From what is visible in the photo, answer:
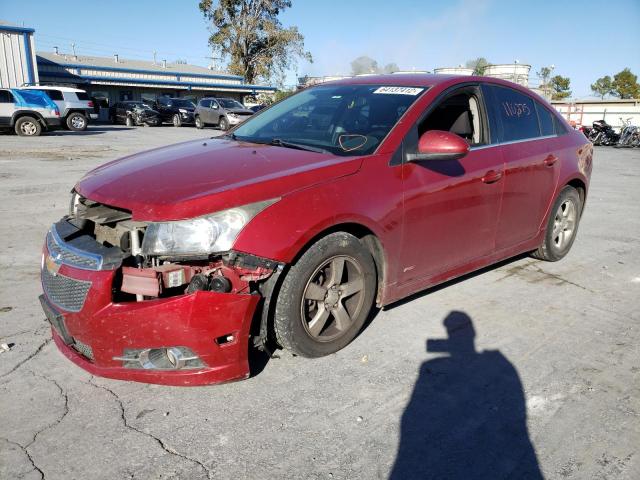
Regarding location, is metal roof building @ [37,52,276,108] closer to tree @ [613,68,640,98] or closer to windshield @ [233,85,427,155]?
windshield @ [233,85,427,155]

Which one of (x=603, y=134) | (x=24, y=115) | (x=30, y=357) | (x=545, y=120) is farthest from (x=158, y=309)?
(x=603, y=134)

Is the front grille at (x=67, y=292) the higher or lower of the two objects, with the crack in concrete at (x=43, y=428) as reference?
higher

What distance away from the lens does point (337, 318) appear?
3170mm

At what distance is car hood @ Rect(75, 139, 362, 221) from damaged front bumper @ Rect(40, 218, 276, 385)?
36 centimetres

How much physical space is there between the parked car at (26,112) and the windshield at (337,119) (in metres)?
19.2

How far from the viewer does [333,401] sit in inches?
108

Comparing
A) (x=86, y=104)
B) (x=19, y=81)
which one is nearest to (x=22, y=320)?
(x=86, y=104)

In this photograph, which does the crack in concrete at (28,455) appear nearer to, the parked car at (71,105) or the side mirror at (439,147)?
the side mirror at (439,147)

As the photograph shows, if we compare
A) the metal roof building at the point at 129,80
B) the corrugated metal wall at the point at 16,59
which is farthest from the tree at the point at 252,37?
the corrugated metal wall at the point at 16,59

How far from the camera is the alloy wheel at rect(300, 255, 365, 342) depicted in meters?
3.00

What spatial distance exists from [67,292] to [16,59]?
3306 centimetres

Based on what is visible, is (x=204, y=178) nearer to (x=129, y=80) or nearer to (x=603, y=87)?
(x=129, y=80)

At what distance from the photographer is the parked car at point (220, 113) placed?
87.2 feet

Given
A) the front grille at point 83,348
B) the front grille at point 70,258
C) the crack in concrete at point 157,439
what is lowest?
the crack in concrete at point 157,439
